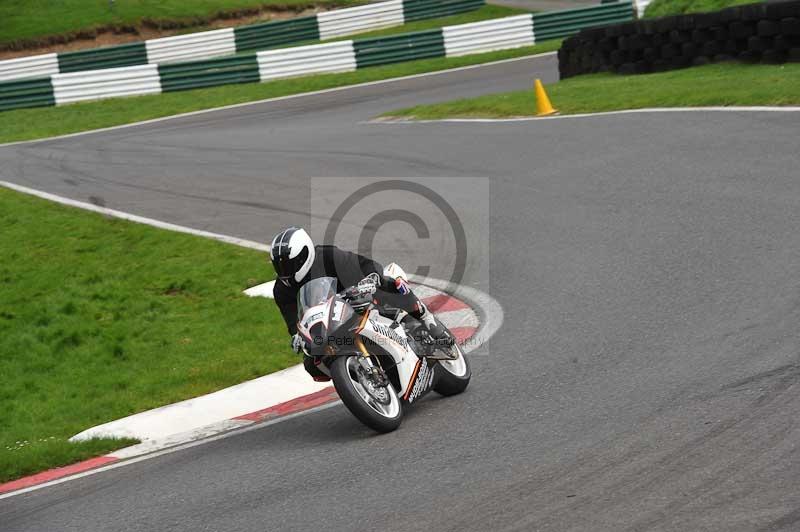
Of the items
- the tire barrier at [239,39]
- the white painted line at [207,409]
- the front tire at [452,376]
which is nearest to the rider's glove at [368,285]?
the front tire at [452,376]

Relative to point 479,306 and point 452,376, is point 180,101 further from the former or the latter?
point 452,376

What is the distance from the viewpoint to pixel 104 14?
133 feet

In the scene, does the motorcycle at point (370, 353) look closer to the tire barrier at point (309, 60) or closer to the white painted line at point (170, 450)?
the white painted line at point (170, 450)

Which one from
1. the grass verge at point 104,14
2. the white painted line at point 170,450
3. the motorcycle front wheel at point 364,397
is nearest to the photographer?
the motorcycle front wheel at point 364,397

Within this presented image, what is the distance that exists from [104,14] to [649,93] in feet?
91.1

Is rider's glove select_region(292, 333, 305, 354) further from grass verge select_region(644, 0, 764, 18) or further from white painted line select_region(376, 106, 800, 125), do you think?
grass verge select_region(644, 0, 764, 18)

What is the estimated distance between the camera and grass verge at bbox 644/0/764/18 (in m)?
21.6

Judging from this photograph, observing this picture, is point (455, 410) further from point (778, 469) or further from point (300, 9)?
point (300, 9)

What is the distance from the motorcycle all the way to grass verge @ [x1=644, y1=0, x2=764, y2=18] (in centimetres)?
1490

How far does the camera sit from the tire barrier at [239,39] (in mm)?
34281

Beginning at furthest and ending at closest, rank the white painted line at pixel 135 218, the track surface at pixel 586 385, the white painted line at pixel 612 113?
the white painted line at pixel 612 113
the white painted line at pixel 135 218
the track surface at pixel 586 385

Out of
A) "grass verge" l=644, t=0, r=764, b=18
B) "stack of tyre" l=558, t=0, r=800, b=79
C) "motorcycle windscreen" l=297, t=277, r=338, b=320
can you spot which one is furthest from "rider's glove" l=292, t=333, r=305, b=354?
"grass verge" l=644, t=0, r=764, b=18

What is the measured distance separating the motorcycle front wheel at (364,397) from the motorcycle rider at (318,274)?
357mm

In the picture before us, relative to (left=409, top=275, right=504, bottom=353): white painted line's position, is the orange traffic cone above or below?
above
